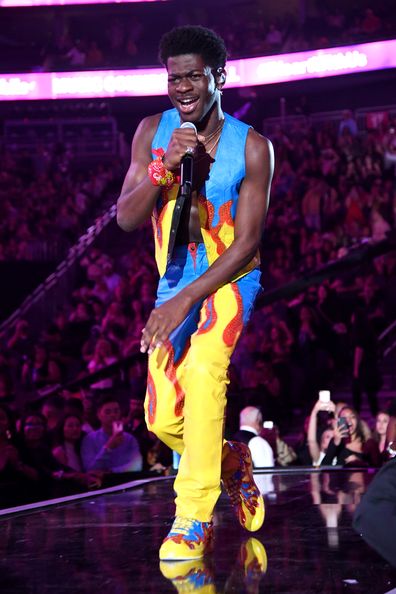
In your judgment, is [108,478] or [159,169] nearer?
[159,169]

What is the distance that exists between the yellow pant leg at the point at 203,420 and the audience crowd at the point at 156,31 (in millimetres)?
15900

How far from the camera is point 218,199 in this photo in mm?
3373

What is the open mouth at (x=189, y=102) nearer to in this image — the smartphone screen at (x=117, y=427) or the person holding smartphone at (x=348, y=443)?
the person holding smartphone at (x=348, y=443)

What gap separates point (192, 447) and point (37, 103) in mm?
18707

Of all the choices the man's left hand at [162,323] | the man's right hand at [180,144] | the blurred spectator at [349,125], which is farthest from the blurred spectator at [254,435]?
the blurred spectator at [349,125]

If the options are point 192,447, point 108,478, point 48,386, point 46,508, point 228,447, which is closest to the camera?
point 192,447

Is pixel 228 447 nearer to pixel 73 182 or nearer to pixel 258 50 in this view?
pixel 73 182

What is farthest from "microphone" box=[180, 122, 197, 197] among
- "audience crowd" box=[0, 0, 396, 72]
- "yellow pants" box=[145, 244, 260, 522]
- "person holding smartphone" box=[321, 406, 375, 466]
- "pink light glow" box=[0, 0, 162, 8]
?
"pink light glow" box=[0, 0, 162, 8]

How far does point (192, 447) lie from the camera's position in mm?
3133

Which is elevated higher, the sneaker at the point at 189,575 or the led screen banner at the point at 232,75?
the led screen banner at the point at 232,75

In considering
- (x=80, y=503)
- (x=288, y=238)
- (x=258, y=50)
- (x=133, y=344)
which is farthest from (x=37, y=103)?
(x=80, y=503)

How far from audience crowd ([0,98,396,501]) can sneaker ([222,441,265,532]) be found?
3.63ft

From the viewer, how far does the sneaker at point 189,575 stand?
8.24ft

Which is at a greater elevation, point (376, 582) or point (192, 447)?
point (192, 447)
